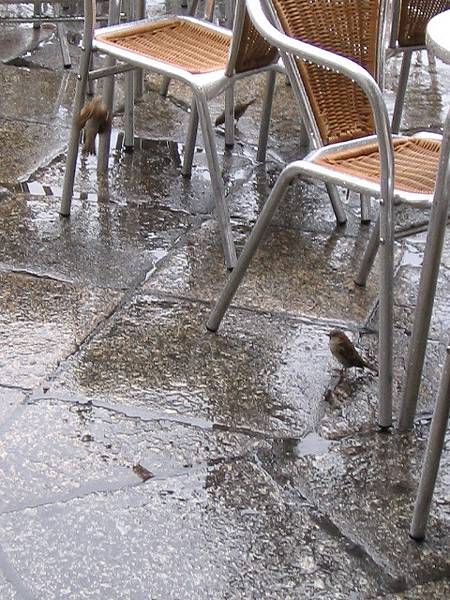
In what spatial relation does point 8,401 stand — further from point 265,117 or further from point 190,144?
point 265,117

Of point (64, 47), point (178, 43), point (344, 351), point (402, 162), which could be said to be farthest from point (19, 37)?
point (344, 351)

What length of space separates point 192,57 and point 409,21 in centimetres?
96

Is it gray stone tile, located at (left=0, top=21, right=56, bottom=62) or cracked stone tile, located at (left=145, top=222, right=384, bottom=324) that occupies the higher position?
gray stone tile, located at (left=0, top=21, right=56, bottom=62)

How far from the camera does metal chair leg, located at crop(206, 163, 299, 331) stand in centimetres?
288

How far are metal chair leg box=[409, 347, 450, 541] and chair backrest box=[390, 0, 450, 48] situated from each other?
224cm

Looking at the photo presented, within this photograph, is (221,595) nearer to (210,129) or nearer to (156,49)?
(210,129)

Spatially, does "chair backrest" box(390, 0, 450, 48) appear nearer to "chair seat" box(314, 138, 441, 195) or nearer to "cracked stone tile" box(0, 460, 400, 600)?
"chair seat" box(314, 138, 441, 195)

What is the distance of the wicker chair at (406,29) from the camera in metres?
4.16

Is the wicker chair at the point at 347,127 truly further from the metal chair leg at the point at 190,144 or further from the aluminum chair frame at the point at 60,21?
the aluminum chair frame at the point at 60,21

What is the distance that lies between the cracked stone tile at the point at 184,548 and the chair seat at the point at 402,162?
0.87 m

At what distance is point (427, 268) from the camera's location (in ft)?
8.30

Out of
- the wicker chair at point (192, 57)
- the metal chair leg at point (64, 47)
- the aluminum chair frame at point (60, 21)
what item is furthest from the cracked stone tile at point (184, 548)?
the metal chair leg at point (64, 47)

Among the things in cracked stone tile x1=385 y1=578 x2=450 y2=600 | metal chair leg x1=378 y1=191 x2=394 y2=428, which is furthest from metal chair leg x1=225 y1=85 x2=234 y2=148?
cracked stone tile x1=385 y1=578 x2=450 y2=600

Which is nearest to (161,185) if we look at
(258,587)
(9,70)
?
(9,70)
